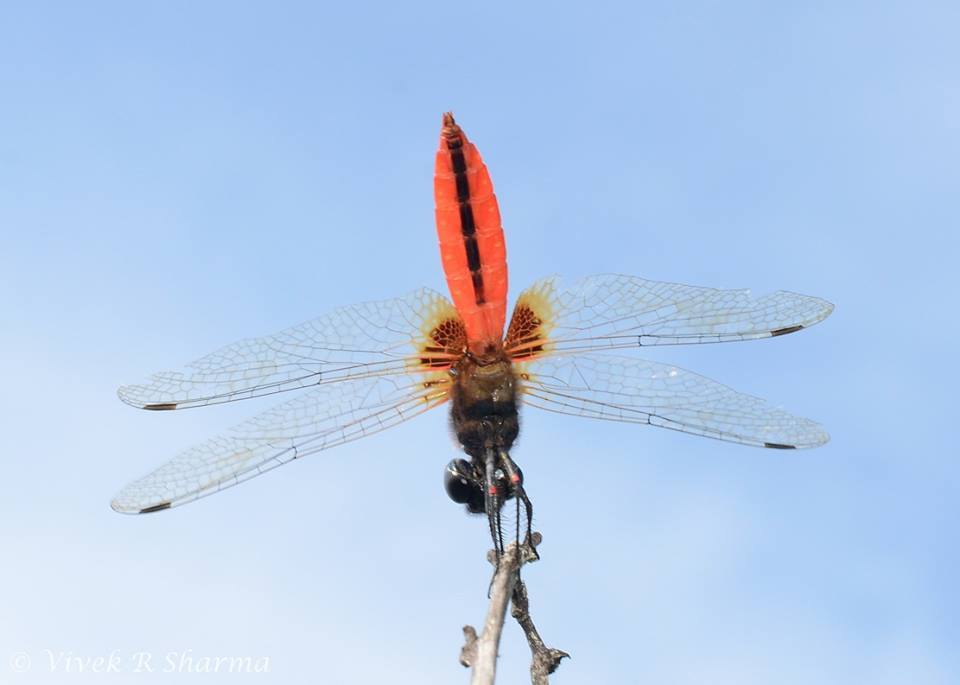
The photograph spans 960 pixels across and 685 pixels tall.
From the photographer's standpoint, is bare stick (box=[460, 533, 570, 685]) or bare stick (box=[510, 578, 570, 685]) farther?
bare stick (box=[510, 578, 570, 685])

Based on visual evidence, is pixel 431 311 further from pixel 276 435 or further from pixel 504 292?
pixel 276 435

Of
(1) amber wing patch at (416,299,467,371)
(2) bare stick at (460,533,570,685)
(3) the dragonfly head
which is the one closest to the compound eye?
(3) the dragonfly head

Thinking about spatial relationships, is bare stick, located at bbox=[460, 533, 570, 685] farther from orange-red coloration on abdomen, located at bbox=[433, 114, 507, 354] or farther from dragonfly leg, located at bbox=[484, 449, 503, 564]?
orange-red coloration on abdomen, located at bbox=[433, 114, 507, 354]

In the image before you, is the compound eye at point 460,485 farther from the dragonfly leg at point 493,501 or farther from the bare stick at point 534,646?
the bare stick at point 534,646

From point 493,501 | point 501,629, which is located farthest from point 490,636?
point 493,501

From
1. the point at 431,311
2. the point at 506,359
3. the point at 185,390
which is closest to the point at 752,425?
the point at 506,359

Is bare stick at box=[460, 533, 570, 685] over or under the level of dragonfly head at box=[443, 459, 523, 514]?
under
